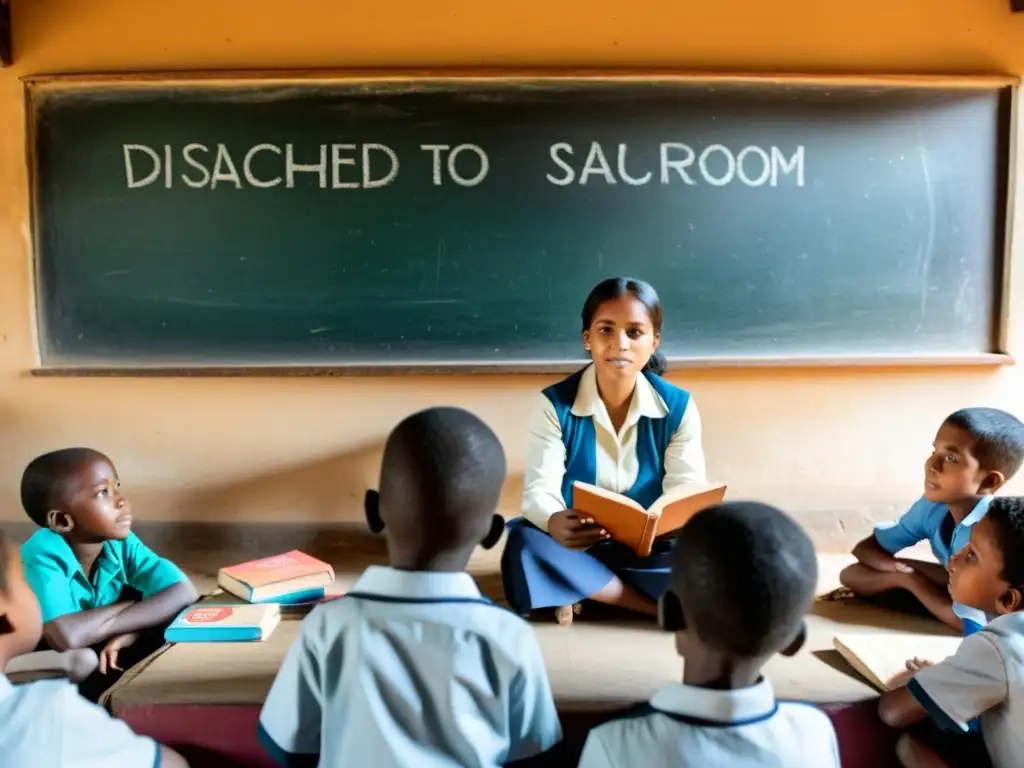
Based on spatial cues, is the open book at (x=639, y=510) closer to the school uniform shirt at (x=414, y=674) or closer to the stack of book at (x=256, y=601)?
the school uniform shirt at (x=414, y=674)

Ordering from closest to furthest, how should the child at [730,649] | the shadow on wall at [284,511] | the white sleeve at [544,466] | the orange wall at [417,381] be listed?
the child at [730,649] < the white sleeve at [544,466] < the orange wall at [417,381] < the shadow on wall at [284,511]

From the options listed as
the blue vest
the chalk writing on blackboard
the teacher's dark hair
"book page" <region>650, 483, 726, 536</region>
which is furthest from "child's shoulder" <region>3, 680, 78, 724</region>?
the chalk writing on blackboard

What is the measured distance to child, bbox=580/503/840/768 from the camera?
92cm

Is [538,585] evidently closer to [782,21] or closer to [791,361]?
[791,361]

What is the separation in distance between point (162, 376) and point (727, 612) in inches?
77.4

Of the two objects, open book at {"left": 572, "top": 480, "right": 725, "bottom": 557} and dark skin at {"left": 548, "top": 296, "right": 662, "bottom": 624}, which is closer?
open book at {"left": 572, "top": 480, "right": 725, "bottom": 557}

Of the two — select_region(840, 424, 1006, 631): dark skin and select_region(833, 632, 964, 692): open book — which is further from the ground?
select_region(840, 424, 1006, 631): dark skin

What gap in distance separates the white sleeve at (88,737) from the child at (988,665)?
1247 mm

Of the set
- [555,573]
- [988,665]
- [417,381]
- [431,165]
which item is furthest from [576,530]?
[431,165]

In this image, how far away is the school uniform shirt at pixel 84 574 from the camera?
162 centimetres

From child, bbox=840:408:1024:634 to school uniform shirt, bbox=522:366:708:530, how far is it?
0.52 metres

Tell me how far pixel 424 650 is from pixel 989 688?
0.85m

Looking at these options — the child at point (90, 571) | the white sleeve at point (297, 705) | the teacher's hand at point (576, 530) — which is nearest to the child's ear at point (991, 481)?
the teacher's hand at point (576, 530)

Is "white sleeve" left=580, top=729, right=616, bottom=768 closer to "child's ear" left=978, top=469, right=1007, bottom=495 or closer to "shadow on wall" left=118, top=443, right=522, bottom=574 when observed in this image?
"child's ear" left=978, top=469, right=1007, bottom=495
